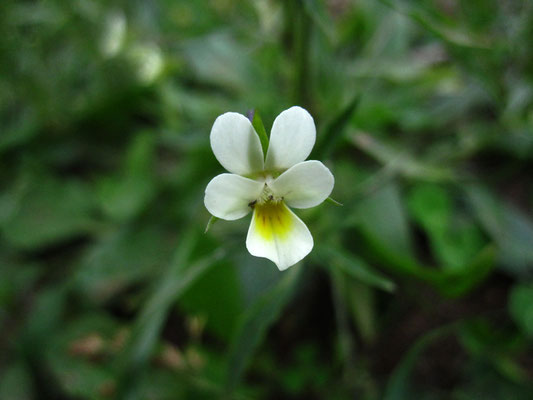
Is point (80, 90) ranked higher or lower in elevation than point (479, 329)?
higher

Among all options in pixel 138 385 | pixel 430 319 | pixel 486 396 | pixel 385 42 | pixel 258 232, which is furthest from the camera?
pixel 385 42

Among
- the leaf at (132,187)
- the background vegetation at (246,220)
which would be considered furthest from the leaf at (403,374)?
the leaf at (132,187)

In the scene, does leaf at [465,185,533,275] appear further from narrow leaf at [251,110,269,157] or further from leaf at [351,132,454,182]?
narrow leaf at [251,110,269,157]

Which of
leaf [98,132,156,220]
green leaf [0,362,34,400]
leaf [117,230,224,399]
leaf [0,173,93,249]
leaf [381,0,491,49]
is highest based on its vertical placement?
leaf [381,0,491,49]

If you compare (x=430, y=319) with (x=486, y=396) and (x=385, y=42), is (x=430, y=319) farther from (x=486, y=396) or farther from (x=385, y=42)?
(x=385, y=42)

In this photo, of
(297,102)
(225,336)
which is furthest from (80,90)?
(225,336)

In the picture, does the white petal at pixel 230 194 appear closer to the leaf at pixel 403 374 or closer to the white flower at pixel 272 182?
the white flower at pixel 272 182

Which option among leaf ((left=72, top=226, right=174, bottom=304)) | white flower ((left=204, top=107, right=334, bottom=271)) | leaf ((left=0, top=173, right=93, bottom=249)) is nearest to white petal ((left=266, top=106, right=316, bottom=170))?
white flower ((left=204, top=107, right=334, bottom=271))
